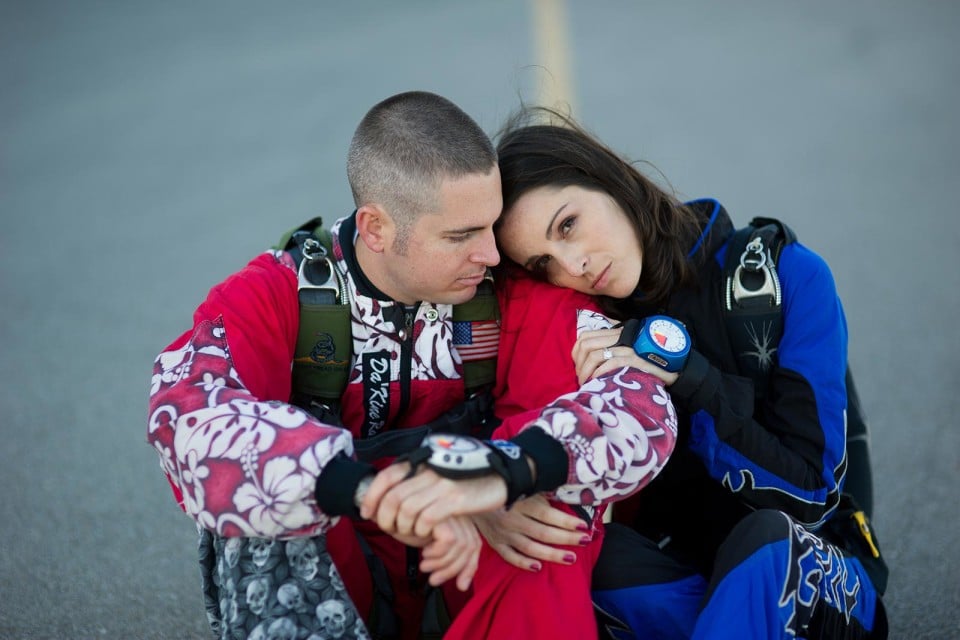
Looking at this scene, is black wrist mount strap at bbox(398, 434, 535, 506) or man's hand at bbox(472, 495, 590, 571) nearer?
black wrist mount strap at bbox(398, 434, 535, 506)

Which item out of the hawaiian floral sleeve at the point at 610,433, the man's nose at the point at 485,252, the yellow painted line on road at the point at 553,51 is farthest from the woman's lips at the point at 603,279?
the yellow painted line on road at the point at 553,51

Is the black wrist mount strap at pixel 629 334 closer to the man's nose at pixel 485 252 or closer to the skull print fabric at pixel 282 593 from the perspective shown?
the man's nose at pixel 485 252

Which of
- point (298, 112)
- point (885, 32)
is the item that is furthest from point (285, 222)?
point (885, 32)

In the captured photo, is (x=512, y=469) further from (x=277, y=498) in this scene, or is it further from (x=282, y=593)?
(x=282, y=593)

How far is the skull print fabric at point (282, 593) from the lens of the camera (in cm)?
227

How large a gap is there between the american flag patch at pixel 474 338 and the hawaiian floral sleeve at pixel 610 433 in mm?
476

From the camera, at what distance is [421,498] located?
2.08 meters

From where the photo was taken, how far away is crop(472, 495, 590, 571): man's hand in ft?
7.57

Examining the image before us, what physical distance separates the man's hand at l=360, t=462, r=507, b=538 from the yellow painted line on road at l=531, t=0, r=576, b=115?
4.91 m

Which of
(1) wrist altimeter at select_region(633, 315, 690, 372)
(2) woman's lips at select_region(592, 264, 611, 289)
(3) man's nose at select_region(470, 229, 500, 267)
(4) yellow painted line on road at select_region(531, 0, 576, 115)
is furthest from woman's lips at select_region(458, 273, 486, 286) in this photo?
(4) yellow painted line on road at select_region(531, 0, 576, 115)

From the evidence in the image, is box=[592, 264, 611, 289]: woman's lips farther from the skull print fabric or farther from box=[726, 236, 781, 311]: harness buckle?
the skull print fabric

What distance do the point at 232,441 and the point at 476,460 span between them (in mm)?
532

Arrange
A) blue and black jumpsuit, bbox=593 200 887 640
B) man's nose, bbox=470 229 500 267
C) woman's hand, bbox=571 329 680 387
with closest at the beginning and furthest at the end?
blue and black jumpsuit, bbox=593 200 887 640, woman's hand, bbox=571 329 680 387, man's nose, bbox=470 229 500 267

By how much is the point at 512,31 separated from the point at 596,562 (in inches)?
274
